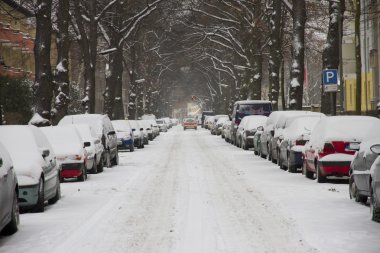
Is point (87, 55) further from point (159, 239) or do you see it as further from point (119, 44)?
point (159, 239)

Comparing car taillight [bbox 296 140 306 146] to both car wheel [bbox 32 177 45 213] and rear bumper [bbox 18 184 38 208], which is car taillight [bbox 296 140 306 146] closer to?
car wheel [bbox 32 177 45 213]

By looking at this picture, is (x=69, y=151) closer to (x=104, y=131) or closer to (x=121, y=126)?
(x=104, y=131)

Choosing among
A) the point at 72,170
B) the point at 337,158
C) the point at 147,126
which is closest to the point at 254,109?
the point at 147,126

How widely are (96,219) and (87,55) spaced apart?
106ft

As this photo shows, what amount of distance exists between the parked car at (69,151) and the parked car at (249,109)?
24.6 meters

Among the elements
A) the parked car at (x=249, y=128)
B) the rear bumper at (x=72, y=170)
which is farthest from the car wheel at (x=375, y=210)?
the parked car at (x=249, y=128)

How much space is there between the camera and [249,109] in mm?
49500

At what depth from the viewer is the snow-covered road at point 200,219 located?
1130 cm

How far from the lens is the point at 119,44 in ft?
180

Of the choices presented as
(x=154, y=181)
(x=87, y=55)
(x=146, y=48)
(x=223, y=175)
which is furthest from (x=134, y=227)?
(x=146, y=48)

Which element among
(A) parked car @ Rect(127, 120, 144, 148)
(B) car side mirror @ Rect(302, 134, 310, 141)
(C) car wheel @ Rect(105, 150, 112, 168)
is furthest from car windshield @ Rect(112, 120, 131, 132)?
(B) car side mirror @ Rect(302, 134, 310, 141)

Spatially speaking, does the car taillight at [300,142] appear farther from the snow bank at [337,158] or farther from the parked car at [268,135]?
the parked car at [268,135]

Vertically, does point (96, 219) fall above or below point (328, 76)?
below

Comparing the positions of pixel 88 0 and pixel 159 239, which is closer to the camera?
pixel 159 239
